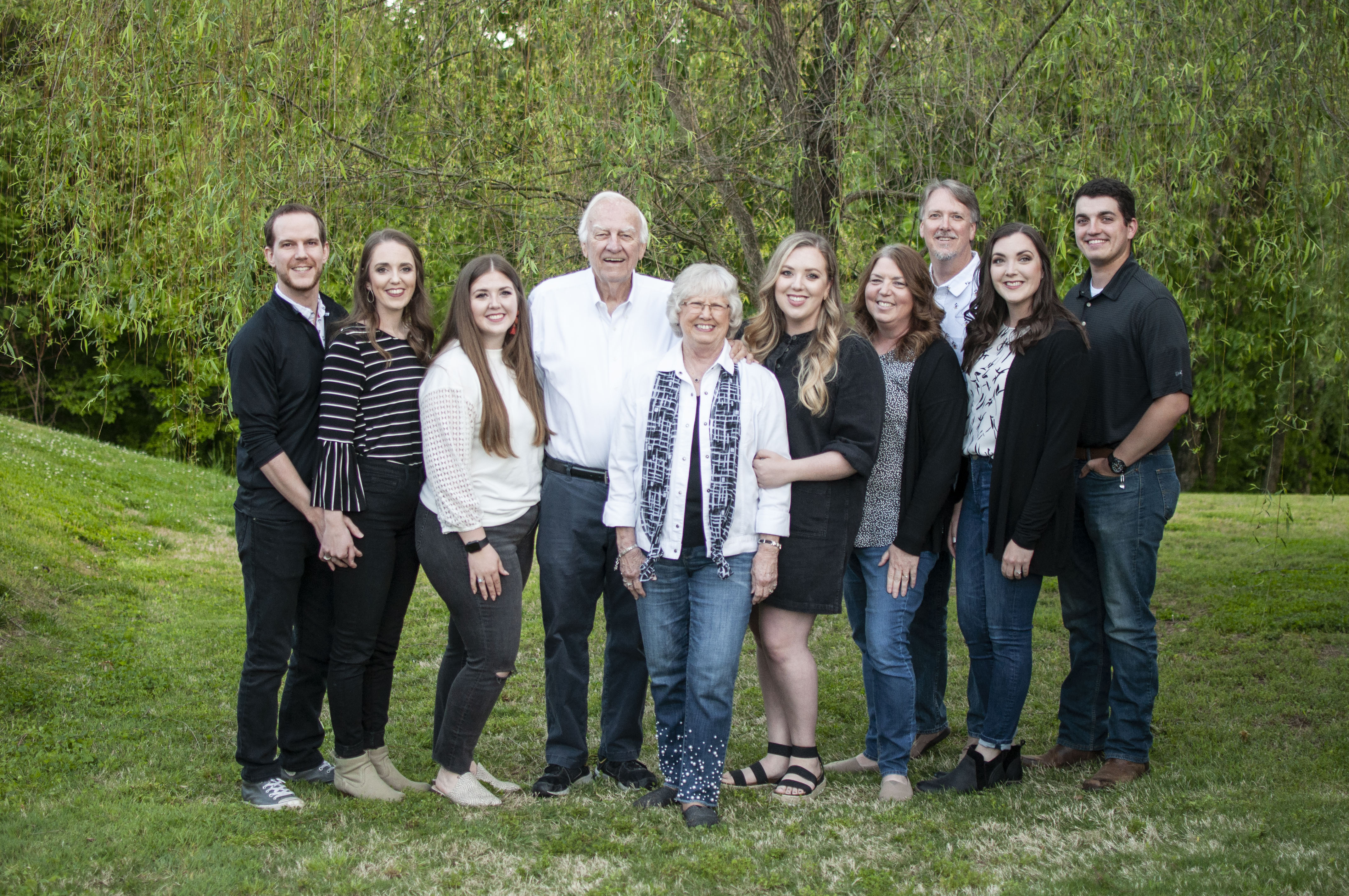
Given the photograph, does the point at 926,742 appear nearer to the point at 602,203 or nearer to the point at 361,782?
the point at 361,782

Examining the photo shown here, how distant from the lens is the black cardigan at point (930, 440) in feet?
12.5

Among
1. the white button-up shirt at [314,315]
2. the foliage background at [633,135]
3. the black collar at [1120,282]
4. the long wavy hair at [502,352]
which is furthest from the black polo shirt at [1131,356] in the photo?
the white button-up shirt at [314,315]

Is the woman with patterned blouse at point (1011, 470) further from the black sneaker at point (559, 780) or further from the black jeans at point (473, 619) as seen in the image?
the black jeans at point (473, 619)

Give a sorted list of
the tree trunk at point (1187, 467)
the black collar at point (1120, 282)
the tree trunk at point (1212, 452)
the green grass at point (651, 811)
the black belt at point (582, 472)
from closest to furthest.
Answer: the green grass at point (651, 811), the black belt at point (582, 472), the black collar at point (1120, 282), the tree trunk at point (1212, 452), the tree trunk at point (1187, 467)

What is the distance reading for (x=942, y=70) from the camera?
5738mm

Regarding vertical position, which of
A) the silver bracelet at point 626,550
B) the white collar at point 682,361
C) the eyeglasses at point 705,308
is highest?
the eyeglasses at point 705,308

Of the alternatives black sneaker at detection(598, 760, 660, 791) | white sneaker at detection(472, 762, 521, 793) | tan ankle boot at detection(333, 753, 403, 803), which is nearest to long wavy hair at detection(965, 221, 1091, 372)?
black sneaker at detection(598, 760, 660, 791)

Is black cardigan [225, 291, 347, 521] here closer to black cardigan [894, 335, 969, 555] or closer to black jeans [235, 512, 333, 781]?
black jeans [235, 512, 333, 781]

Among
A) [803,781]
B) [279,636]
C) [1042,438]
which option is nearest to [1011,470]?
[1042,438]

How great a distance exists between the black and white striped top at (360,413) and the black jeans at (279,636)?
0.83ft

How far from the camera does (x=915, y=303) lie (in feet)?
12.8

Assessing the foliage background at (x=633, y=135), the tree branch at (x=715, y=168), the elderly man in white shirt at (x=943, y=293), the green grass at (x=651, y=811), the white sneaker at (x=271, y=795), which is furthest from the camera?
the tree branch at (x=715, y=168)

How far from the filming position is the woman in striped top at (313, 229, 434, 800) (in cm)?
362

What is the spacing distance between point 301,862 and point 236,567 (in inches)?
271
